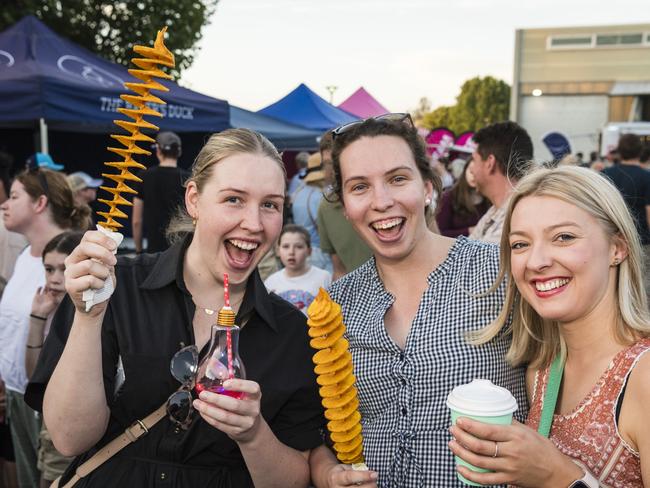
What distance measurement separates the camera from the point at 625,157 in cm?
848

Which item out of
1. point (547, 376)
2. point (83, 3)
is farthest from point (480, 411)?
point (83, 3)

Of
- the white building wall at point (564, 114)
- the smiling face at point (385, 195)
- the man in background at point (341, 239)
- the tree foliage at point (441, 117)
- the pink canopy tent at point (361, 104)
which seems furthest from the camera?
the tree foliage at point (441, 117)

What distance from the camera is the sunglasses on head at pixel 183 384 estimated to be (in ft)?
7.06

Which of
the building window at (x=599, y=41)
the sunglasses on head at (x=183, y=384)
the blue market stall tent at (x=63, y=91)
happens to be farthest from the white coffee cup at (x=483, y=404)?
the building window at (x=599, y=41)

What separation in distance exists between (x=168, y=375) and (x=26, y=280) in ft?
8.43

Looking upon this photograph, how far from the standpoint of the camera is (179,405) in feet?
7.21

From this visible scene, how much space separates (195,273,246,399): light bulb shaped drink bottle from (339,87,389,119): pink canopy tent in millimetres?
15713

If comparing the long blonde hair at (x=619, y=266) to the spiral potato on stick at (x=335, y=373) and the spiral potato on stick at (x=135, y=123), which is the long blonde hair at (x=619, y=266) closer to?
the spiral potato on stick at (x=335, y=373)

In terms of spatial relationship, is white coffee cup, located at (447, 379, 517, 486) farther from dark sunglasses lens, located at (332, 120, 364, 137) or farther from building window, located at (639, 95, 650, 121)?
building window, located at (639, 95, 650, 121)

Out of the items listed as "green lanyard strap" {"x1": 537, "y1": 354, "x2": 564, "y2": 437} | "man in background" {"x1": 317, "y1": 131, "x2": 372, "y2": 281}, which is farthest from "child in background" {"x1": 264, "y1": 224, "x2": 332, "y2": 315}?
"green lanyard strap" {"x1": 537, "y1": 354, "x2": 564, "y2": 437}

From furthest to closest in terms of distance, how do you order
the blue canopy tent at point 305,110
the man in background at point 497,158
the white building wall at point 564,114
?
the white building wall at point 564,114 → the blue canopy tent at point 305,110 → the man in background at point 497,158

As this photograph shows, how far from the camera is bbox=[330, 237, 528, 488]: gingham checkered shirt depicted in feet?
8.01

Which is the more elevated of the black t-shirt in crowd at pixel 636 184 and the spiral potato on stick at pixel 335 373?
the black t-shirt in crowd at pixel 636 184

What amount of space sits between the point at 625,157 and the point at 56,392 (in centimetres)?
809
